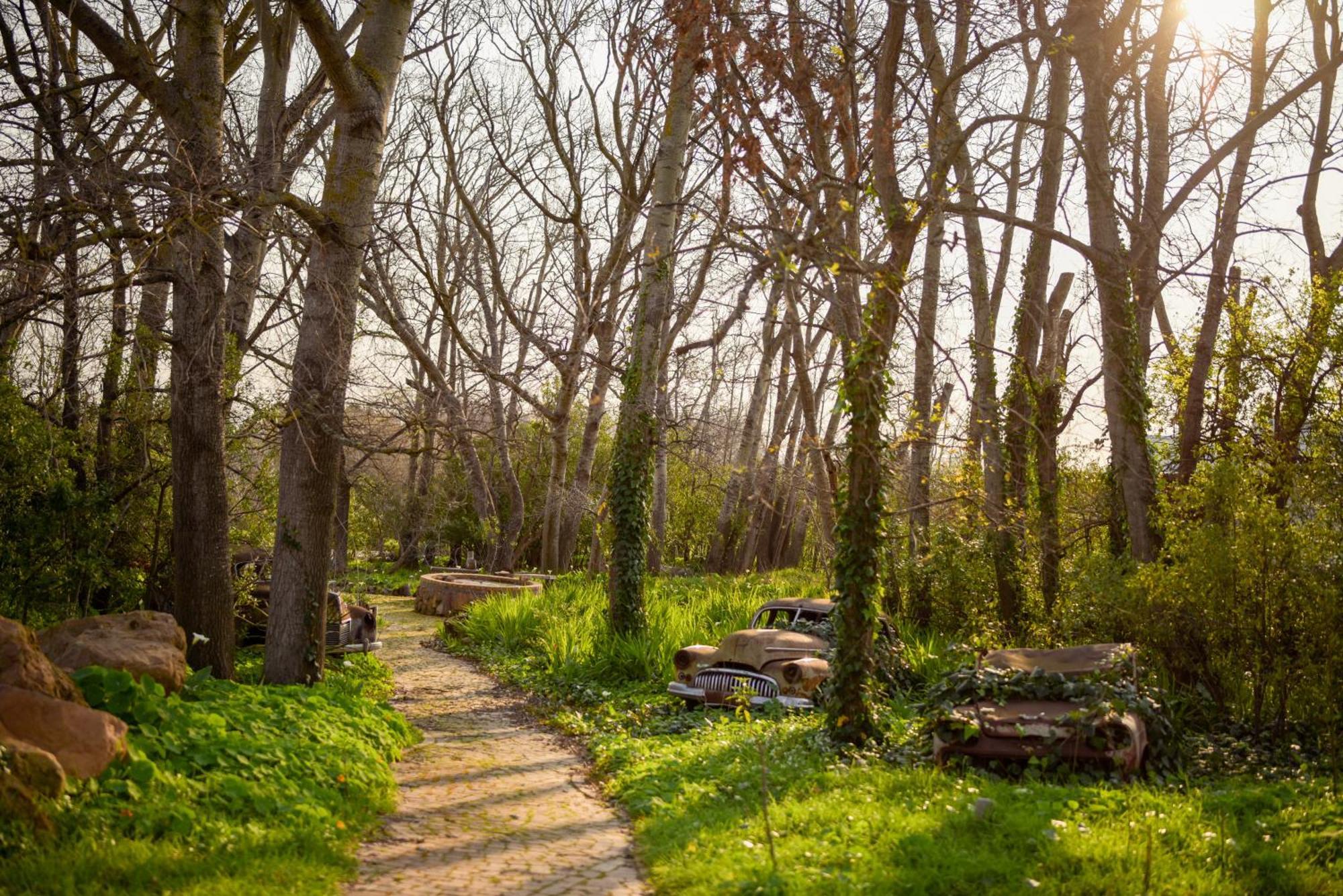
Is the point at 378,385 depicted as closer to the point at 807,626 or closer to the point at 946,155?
the point at 807,626

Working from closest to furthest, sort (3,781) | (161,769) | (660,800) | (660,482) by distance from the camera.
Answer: (3,781), (161,769), (660,800), (660,482)

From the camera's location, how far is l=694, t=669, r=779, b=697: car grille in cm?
1056

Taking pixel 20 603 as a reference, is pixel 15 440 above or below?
above

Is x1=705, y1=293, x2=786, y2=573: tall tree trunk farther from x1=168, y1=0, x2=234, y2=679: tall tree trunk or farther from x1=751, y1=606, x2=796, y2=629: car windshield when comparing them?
x1=168, y1=0, x2=234, y2=679: tall tree trunk

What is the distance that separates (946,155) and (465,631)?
12.3m

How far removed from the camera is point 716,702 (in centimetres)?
1088

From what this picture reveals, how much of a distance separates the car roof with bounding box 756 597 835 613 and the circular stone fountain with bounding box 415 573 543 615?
27.0ft

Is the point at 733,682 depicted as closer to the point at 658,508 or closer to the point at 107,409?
the point at 107,409

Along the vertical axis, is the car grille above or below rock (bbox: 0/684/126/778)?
below

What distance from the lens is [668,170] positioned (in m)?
14.2

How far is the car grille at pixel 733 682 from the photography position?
1056 centimetres

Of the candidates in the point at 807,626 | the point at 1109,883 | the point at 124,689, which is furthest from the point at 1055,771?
the point at 124,689

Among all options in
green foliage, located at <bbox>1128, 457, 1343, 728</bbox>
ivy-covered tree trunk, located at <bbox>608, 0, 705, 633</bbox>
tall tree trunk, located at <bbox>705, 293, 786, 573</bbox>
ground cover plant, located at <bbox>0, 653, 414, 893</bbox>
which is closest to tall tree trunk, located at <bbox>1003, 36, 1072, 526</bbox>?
green foliage, located at <bbox>1128, 457, 1343, 728</bbox>

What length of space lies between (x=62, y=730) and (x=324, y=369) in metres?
5.00
